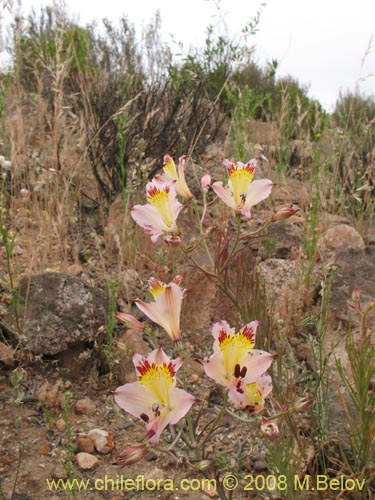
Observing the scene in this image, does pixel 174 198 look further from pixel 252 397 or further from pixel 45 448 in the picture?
pixel 45 448

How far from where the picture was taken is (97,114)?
13.1ft

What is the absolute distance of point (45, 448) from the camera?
1.87m

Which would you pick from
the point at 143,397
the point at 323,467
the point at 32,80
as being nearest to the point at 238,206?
the point at 143,397

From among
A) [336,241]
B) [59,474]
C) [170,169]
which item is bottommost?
[59,474]

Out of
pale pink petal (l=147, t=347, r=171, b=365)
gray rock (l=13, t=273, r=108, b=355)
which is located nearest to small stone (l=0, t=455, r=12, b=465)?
gray rock (l=13, t=273, r=108, b=355)

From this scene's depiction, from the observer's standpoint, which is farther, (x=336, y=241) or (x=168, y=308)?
(x=336, y=241)

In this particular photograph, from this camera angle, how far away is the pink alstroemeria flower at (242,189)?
1.33 metres

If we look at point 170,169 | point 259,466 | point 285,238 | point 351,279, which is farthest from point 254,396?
point 285,238

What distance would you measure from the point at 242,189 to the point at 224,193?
51mm

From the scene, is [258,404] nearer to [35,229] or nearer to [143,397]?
[143,397]

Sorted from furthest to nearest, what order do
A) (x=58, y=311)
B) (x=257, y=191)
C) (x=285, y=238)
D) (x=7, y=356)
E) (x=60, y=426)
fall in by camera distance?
(x=285, y=238) → (x=58, y=311) → (x=7, y=356) → (x=60, y=426) → (x=257, y=191)

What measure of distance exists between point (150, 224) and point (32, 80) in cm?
611

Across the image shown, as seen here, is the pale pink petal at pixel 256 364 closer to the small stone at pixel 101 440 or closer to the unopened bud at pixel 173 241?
the unopened bud at pixel 173 241

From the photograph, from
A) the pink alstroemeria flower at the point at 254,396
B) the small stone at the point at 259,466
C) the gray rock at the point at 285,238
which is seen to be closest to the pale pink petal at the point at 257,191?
the pink alstroemeria flower at the point at 254,396
